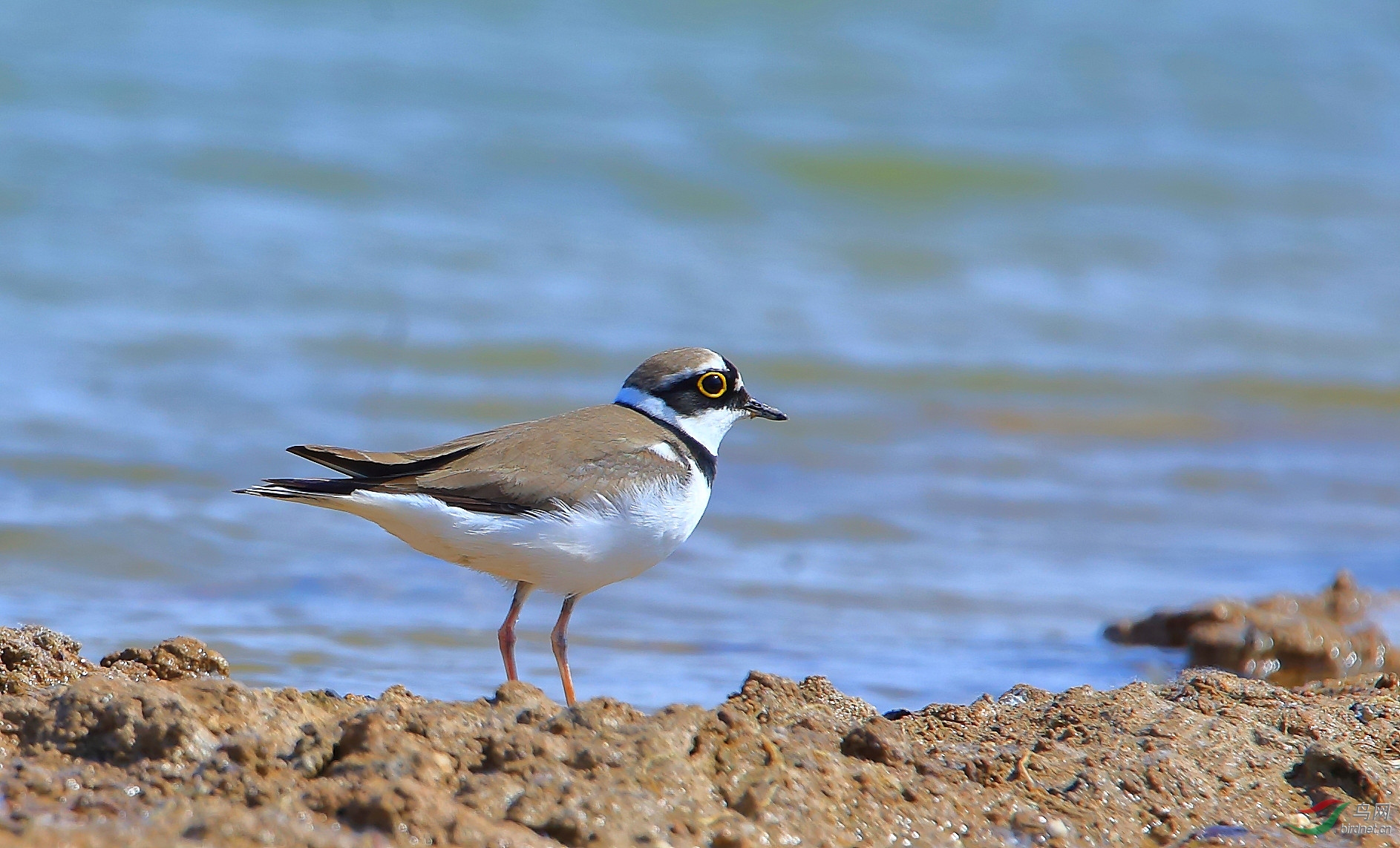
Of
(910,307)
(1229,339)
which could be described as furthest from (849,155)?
(1229,339)

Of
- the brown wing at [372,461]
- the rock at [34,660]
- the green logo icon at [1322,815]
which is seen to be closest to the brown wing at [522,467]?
the brown wing at [372,461]

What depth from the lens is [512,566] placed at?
4.89m

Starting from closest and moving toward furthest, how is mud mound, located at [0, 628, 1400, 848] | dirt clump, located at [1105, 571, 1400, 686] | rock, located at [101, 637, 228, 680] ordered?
mud mound, located at [0, 628, 1400, 848], rock, located at [101, 637, 228, 680], dirt clump, located at [1105, 571, 1400, 686]

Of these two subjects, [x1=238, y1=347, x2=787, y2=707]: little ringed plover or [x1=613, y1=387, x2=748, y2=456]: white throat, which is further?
[x1=613, y1=387, x2=748, y2=456]: white throat

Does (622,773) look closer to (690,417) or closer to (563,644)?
(563,644)

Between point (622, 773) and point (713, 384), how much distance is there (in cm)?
249

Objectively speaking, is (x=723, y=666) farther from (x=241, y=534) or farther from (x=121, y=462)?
(x=121, y=462)

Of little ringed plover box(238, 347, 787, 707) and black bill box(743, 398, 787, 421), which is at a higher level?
black bill box(743, 398, 787, 421)

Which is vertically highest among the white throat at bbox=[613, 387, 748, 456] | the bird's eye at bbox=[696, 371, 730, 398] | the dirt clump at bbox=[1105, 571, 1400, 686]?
the bird's eye at bbox=[696, 371, 730, 398]

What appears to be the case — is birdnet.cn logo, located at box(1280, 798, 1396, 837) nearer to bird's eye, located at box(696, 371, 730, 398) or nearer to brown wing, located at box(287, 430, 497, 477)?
bird's eye, located at box(696, 371, 730, 398)

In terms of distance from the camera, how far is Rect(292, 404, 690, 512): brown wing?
480 cm

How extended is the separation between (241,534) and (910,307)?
6.70 m

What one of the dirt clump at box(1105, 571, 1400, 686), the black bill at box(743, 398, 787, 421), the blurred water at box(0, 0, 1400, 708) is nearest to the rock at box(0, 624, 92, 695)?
the blurred water at box(0, 0, 1400, 708)

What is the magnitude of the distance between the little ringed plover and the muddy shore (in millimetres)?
807
